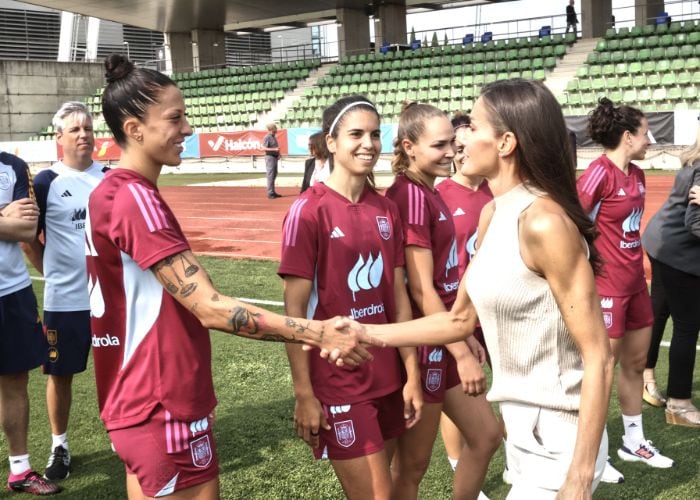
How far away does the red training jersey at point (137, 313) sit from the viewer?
2.32m

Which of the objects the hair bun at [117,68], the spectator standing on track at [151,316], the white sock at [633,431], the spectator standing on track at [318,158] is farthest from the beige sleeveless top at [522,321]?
the white sock at [633,431]

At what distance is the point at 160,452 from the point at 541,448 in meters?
1.19

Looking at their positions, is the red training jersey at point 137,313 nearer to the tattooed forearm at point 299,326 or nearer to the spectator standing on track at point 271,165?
the tattooed forearm at point 299,326

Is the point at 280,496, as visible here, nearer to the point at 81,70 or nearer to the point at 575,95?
the point at 575,95

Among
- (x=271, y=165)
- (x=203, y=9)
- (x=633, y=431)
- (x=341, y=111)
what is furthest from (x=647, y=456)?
(x=203, y=9)

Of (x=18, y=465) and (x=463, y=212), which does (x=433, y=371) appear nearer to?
(x=463, y=212)

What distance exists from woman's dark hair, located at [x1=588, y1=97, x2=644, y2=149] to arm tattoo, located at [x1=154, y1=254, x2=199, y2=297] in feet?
9.66

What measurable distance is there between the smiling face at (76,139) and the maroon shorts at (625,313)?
10.5 ft

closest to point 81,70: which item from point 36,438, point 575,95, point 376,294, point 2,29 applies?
point 2,29

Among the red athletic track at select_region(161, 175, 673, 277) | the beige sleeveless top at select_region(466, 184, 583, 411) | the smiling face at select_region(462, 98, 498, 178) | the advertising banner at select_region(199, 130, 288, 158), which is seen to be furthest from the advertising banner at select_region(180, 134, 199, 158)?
the beige sleeveless top at select_region(466, 184, 583, 411)

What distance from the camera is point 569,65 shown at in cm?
2716

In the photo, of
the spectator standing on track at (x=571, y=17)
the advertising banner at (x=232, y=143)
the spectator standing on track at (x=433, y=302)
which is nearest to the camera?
the spectator standing on track at (x=433, y=302)

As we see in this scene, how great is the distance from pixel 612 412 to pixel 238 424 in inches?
103

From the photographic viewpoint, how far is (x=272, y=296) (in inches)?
354
